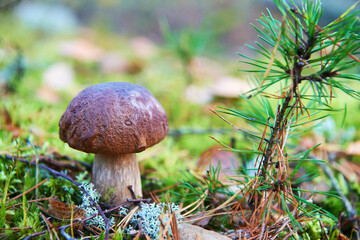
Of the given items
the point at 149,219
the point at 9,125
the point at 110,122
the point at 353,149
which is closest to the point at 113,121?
the point at 110,122

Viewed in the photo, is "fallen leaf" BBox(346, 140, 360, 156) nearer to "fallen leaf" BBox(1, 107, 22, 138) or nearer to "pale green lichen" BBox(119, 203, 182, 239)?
"pale green lichen" BBox(119, 203, 182, 239)

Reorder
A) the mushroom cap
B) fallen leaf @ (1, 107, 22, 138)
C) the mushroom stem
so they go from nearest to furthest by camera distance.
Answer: the mushroom cap
the mushroom stem
fallen leaf @ (1, 107, 22, 138)

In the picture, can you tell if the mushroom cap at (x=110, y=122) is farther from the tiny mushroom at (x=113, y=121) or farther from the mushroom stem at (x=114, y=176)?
the mushroom stem at (x=114, y=176)

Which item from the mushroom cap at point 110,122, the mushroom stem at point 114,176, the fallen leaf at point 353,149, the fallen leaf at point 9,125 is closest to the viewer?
the mushroom cap at point 110,122

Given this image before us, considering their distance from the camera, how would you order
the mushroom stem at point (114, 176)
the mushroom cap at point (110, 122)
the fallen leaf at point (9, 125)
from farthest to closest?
the fallen leaf at point (9, 125) < the mushroom stem at point (114, 176) < the mushroom cap at point (110, 122)

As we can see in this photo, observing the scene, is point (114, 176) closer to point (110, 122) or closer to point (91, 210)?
point (91, 210)

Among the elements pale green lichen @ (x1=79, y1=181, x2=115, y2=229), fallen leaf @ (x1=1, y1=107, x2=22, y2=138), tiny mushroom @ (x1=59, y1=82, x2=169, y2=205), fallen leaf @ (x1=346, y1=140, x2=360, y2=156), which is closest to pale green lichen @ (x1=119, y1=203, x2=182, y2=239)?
pale green lichen @ (x1=79, y1=181, x2=115, y2=229)

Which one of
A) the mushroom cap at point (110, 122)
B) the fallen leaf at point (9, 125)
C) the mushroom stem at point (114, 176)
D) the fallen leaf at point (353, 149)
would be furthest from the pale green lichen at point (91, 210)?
the fallen leaf at point (353, 149)

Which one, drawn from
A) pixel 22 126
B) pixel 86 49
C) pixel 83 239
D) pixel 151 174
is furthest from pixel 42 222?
pixel 86 49
